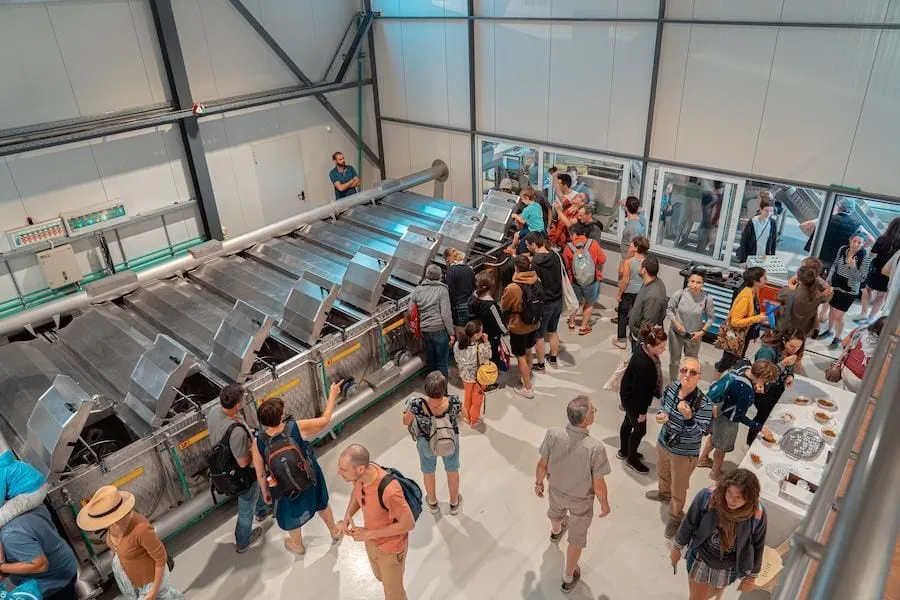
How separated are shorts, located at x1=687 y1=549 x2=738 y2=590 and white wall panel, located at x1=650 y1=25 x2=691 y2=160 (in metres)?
5.16

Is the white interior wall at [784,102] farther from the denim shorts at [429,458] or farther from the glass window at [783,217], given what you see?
the denim shorts at [429,458]

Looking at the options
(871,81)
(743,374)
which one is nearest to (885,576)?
(743,374)

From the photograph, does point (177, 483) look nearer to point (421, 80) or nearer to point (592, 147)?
point (592, 147)

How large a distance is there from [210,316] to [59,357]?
1359 mm

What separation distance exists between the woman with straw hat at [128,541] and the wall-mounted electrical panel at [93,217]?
17.0ft

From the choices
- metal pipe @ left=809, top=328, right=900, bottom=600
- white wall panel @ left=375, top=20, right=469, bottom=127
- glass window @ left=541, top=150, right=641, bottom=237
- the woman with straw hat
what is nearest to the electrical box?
the woman with straw hat

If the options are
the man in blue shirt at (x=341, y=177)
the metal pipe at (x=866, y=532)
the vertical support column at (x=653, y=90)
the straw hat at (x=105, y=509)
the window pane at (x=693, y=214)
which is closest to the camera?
the metal pipe at (x=866, y=532)

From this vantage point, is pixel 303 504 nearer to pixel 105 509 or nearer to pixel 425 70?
pixel 105 509

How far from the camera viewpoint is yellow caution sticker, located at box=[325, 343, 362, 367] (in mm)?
5441

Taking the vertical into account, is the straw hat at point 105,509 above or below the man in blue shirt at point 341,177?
below

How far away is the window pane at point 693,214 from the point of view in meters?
7.20

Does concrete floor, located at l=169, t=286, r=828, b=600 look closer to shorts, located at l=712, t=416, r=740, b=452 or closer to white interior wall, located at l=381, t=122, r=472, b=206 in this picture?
shorts, located at l=712, t=416, r=740, b=452

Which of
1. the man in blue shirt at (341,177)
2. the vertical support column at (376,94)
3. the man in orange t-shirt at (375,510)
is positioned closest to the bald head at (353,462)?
the man in orange t-shirt at (375,510)

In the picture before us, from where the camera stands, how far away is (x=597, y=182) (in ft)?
28.3
